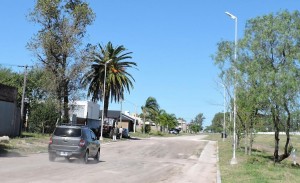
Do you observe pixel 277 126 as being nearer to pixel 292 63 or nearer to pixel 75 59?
pixel 292 63

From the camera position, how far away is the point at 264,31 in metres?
24.5

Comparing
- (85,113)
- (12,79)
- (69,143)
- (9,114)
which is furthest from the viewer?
(85,113)

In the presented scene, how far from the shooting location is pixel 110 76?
183 ft

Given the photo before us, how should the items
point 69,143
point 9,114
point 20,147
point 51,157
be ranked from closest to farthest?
point 69,143 → point 51,157 → point 20,147 → point 9,114

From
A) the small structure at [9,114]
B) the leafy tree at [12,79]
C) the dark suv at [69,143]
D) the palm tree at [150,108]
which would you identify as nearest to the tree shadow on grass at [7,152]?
the dark suv at [69,143]

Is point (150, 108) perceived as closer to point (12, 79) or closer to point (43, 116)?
point (12, 79)

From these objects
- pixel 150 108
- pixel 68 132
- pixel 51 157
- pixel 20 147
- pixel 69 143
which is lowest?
pixel 51 157

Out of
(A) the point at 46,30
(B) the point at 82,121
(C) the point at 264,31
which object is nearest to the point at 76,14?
(A) the point at 46,30

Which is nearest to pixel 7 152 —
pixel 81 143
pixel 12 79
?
pixel 81 143

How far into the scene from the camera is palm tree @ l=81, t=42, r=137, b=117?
5591cm

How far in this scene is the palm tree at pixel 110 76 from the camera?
55.9m

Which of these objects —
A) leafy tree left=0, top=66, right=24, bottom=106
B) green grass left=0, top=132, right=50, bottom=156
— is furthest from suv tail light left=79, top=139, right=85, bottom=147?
leafy tree left=0, top=66, right=24, bottom=106

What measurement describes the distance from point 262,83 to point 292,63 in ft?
6.33

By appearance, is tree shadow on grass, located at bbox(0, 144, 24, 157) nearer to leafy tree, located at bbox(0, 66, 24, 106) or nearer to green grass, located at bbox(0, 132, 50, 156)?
green grass, located at bbox(0, 132, 50, 156)
